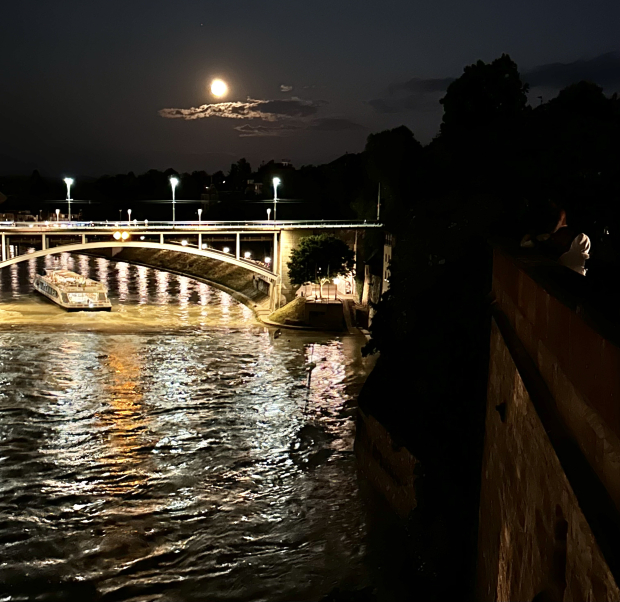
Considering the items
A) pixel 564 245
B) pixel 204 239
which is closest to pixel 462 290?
pixel 564 245

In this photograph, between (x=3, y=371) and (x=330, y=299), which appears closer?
(x=3, y=371)

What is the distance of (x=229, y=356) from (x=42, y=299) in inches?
873

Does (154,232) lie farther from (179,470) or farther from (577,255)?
(577,255)

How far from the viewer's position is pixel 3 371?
1125 inches

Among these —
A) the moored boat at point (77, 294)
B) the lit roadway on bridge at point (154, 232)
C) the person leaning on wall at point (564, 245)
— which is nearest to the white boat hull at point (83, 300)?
the moored boat at point (77, 294)

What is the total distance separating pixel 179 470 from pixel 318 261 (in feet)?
81.3

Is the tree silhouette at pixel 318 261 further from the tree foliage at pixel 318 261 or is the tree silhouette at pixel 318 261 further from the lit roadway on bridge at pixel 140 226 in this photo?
the lit roadway on bridge at pixel 140 226

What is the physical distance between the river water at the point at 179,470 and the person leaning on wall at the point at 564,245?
7.11 meters

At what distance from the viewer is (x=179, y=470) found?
18.7 metres

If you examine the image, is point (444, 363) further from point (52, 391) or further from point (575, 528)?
point (52, 391)

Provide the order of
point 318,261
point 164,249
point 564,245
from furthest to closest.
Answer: point 318,261 → point 164,249 → point 564,245

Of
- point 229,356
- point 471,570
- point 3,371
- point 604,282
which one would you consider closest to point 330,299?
point 229,356

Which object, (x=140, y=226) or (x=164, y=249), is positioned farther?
(x=140, y=226)

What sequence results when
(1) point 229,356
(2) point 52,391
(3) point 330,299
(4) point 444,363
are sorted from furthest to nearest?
(3) point 330,299, (1) point 229,356, (2) point 52,391, (4) point 444,363
